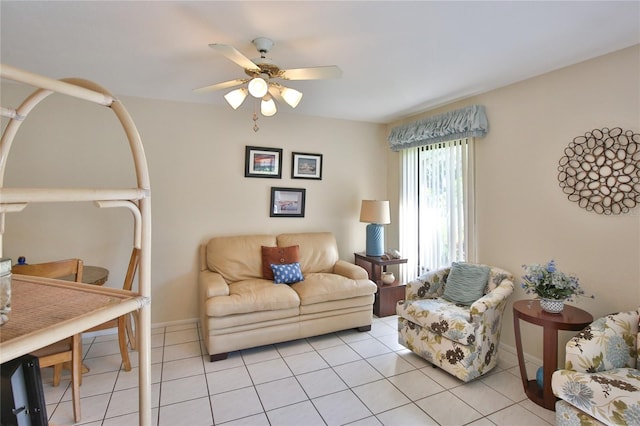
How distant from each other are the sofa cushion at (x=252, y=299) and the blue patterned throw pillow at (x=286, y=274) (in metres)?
0.14

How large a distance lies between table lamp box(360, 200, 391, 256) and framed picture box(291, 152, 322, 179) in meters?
0.76

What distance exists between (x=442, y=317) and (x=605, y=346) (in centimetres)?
98

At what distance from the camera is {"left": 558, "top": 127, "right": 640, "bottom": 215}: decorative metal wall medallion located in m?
2.19

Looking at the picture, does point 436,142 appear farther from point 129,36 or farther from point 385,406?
point 129,36

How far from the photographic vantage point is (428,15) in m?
1.86

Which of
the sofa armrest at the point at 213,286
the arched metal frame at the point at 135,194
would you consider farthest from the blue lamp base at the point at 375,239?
the arched metal frame at the point at 135,194

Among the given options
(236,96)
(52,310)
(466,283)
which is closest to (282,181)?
(236,96)

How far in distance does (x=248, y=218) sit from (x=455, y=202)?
A: 237 cm

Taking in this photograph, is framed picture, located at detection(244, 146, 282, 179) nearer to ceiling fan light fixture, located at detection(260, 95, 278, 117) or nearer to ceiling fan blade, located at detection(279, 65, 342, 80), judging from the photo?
ceiling fan light fixture, located at detection(260, 95, 278, 117)

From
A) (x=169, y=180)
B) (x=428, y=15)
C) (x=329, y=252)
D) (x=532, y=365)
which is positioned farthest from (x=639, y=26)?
(x=169, y=180)

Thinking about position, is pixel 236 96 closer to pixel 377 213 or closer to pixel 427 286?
pixel 377 213

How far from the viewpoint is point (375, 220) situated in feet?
13.1

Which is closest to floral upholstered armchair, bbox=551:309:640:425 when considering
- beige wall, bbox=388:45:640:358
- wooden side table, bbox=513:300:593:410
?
wooden side table, bbox=513:300:593:410

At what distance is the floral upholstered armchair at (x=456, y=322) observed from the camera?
2395 mm
